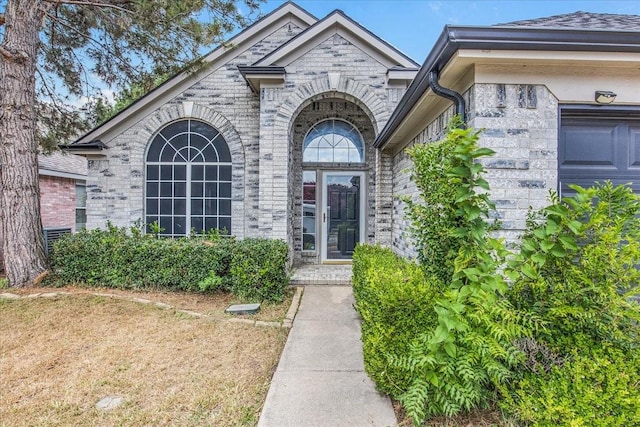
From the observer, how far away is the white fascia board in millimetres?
7996

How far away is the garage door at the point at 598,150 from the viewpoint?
124 inches

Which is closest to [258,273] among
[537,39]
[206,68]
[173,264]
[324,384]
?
[173,264]

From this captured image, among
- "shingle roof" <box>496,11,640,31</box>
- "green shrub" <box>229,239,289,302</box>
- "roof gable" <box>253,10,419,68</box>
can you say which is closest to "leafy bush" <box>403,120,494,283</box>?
"shingle roof" <box>496,11,640,31</box>

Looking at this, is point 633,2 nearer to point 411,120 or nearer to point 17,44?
point 411,120

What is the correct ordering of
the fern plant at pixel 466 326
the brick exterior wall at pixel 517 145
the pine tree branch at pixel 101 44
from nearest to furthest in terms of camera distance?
the fern plant at pixel 466 326
the brick exterior wall at pixel 517 145
the pine tree branch at pixel 101 44

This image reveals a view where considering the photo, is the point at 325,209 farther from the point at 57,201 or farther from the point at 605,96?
the point at 57,201

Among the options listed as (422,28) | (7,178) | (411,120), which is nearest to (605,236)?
(411,120)

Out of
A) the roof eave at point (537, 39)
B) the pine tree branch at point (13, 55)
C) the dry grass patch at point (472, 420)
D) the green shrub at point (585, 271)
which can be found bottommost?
the dry grass patch at point (472, 420)

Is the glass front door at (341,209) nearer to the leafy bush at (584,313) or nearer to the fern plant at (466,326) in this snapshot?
the fern plant at (466,326)

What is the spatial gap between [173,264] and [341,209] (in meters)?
4.34

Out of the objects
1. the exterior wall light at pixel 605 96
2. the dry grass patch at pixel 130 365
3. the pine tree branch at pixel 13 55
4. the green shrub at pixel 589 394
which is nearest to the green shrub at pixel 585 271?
the green shrub at pixel 589 394

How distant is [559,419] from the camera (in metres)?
2.06

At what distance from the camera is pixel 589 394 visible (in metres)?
2.04

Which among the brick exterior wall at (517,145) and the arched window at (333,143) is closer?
the brick exterior wall at (517,145)
